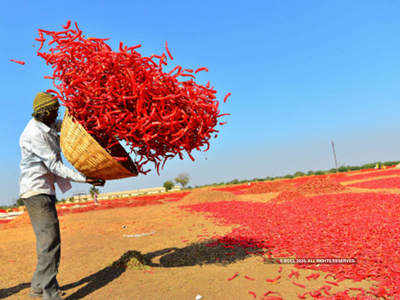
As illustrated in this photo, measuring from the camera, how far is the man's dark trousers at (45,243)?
3633 millimetres

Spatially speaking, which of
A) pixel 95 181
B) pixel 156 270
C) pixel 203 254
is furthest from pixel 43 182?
pixel 203 254

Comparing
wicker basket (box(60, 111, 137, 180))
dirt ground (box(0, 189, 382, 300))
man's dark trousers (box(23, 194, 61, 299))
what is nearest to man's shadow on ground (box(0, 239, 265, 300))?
dirt ground (box(0, 189, 382, 300))

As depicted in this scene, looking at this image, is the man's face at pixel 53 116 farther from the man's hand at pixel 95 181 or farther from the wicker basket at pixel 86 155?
the man's hand at pixel 95 181

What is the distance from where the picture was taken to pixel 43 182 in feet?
12.2

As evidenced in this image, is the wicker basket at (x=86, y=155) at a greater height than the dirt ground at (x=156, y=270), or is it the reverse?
the wicker basket at (x=86, y=155)

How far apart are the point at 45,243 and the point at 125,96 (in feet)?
7.50

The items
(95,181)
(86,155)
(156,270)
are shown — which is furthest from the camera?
(156,270)

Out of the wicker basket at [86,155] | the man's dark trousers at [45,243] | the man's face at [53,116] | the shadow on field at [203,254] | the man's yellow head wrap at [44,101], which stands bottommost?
the shadow on field at [203,254]

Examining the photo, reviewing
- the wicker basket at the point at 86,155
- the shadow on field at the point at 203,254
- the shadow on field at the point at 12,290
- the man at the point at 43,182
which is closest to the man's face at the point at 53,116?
the man at the point at 43,182

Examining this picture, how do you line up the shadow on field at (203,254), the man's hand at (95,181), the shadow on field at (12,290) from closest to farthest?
the man's hand at (95,181) < the shadow on field at (12,290) < the shadow on field at (203,254)

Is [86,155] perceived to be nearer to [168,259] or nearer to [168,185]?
[168,259]

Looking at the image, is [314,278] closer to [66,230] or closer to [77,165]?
[77,165]

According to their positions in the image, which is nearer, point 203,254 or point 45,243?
point 45,243

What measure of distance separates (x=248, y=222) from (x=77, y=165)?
20.8 ft
